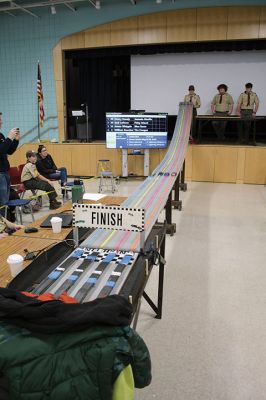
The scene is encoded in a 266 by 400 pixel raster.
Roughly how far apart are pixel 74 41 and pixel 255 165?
5.43 meters

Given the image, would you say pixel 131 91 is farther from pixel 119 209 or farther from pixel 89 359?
pixel 89 359

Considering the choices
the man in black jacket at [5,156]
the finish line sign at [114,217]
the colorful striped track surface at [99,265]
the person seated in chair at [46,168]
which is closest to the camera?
the colorful striped track surface at [99,265]

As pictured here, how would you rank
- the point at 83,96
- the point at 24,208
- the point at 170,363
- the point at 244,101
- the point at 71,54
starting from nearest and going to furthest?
1. the point at 170,363
2. the point at 24,208
3. the point at 244,101
4. the point at 71,54
5. the point at 83,96

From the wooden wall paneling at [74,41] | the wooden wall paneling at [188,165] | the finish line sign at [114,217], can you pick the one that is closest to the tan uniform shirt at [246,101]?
the wooden wall paneling at [188,165]

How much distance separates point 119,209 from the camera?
1812 mm

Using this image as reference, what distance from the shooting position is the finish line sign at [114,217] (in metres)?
1.81

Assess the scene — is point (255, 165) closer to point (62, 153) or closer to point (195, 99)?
point (195, 99)

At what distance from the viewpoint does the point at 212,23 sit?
7.58 metres

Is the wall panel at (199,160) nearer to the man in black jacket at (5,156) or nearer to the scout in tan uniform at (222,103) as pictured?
Result: the scout in tan uniform at (222,103)

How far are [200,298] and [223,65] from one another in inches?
272

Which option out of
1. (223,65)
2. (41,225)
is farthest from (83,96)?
(41,225)

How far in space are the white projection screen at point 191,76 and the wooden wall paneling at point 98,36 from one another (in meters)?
0.85

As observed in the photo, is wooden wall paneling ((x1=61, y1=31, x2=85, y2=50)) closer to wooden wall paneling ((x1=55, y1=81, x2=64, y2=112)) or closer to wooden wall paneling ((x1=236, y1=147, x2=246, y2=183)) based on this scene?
wooden wall paneling ((x1=55, y1=81, x2=64, y2=112))

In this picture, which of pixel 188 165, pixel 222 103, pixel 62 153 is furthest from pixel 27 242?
pixel 222 103
